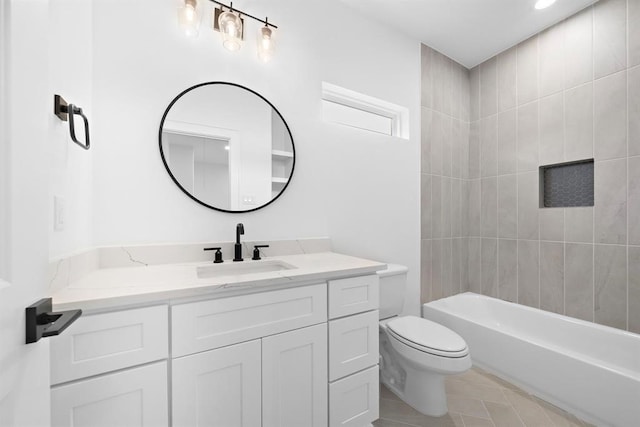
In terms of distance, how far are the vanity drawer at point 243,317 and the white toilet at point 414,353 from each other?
67 cm

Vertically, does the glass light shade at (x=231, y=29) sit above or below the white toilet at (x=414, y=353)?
above

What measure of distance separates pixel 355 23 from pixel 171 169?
169cm

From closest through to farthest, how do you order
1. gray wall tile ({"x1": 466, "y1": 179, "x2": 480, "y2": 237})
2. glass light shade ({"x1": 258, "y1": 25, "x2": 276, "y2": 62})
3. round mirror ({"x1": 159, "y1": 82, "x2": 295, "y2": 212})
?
round mirror ({"x1": 159, "y1": 82, "x2": 295, "y2": 212}) < glass light shade ({"x1": 258, "y1": 25, "x2": 276, "y2": 62}) < gray wall tile ({"x1": 466, "y1": 179, "x2": 480, "y2": 237})

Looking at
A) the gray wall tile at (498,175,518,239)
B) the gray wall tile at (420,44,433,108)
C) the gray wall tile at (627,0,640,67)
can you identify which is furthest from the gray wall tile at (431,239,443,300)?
the gray wall tile at (627,0,640,67)

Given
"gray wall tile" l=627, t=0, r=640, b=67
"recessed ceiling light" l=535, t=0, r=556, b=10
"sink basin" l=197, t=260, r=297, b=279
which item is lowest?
"sink basin" l=197, t=260, r=297, b=279

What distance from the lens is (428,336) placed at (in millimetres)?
1541

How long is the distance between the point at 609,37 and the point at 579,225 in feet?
4.33

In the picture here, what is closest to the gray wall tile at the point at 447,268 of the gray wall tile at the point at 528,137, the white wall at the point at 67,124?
the gray wall tile at the point at 528,137

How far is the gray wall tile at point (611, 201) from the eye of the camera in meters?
1.79

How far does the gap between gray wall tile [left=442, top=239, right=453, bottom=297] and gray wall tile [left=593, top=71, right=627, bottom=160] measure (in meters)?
1.23

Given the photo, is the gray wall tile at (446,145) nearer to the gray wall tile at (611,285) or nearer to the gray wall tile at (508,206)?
the gray wall tile at (508,206)

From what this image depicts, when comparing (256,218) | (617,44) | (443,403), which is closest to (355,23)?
(256,218)

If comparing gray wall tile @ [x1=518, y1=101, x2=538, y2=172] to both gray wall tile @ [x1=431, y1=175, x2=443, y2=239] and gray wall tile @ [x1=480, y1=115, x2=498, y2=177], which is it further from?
gray wall tile @ [x1=431, y1=175, x2=443, y2=239]

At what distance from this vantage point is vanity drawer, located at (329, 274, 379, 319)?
1201 millimetres
